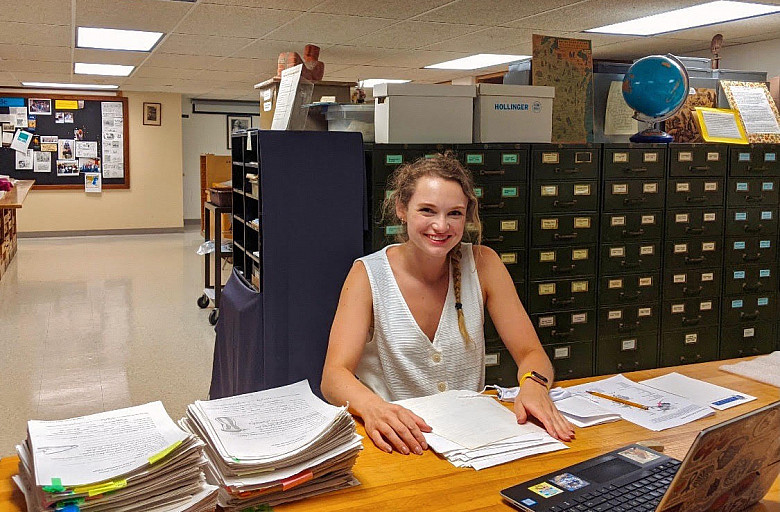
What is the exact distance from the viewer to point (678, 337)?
3.48 m

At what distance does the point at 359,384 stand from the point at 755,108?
290cm

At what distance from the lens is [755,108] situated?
3.64 m

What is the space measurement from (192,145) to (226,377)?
963cm

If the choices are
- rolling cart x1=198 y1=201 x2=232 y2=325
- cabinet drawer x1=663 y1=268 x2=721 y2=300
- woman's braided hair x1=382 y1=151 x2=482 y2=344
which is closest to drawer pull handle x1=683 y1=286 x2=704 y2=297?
cabinet drawer x1=663 y1=268 x2=721 y2=300

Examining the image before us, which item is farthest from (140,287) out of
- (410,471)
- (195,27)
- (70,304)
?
(410,471)

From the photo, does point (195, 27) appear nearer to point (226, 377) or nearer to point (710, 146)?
point (226, 377)

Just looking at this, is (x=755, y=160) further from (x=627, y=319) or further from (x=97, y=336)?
(x=97, y=336)

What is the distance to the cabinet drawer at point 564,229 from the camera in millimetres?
3148

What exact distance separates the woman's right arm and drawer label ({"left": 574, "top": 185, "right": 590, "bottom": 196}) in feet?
4.84

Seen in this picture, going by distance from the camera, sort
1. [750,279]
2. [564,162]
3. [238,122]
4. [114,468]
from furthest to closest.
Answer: [238,122]
[750,279]
[564,162]
[114,468]

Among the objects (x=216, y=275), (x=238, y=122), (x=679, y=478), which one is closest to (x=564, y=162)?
(x=679, y=478)

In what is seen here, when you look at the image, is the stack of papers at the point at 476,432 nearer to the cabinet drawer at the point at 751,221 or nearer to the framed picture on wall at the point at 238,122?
the cabinet drawer at the point at 751,221

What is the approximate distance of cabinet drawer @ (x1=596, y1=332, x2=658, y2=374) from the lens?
11.1 feet

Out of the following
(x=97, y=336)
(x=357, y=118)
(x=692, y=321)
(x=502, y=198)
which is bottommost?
(x=97, y=336)
